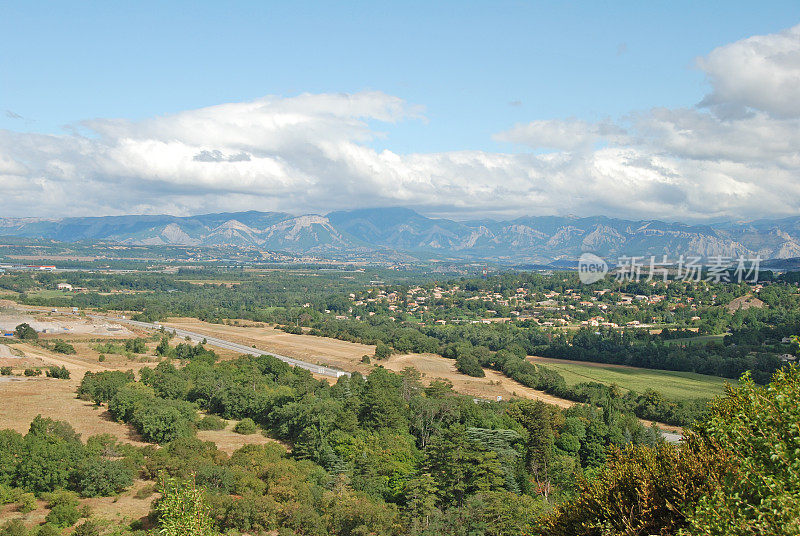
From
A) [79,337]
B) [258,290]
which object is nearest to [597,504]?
[79,337]

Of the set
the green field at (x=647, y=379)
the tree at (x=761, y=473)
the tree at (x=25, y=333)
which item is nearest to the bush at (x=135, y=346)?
the tree at (x=25, y=333)

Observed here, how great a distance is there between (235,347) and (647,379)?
149 feet

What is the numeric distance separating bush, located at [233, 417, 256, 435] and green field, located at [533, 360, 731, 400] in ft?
100

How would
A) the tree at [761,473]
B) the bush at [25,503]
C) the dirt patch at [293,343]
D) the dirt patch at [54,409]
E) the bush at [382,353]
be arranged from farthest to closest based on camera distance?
the bush at [382,353] → the dirt patch at [293,343] → the dirt patch at [54,409] → the bush at [25,503] → the tree at [761,473]

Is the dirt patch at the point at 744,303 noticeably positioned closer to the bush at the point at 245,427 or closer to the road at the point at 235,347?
the road at the point at 235,347

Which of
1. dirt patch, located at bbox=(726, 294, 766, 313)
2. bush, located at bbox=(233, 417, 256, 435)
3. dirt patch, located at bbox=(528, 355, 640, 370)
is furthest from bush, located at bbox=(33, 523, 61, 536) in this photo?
dirt patch, located at bbox=(726, 294, 766, 313)

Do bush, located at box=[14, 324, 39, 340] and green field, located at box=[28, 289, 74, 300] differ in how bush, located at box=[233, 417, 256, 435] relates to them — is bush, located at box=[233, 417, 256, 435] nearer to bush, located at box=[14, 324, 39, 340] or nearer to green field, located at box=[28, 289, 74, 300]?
bush, located at box=[14, 324, 39, 340]

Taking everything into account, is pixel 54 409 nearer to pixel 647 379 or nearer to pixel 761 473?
pixel 761 473

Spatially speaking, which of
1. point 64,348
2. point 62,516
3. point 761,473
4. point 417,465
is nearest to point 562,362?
point 417,465

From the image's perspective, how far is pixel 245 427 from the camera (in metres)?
34.6

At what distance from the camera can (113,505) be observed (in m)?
23.2

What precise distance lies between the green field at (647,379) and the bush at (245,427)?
3058 cm

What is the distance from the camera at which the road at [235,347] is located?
5583 centimetres

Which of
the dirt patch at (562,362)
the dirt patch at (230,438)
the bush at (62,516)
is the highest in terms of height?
the dirt patch at (562,362)
